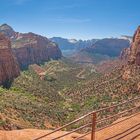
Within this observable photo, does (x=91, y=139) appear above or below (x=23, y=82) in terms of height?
above

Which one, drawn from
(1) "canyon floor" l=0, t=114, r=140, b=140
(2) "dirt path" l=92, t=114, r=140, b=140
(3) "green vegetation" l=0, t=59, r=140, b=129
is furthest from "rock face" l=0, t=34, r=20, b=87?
(1) "canyon floor" l=0, t=114, r=140, b=140

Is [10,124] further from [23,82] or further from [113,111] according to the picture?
[23,82]

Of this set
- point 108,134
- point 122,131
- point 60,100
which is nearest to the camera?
point 108,134

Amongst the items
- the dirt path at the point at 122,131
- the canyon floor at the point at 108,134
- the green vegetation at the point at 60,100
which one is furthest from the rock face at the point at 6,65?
the canyon floor at the point at 108,134

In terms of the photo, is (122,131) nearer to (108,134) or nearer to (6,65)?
(108,134)

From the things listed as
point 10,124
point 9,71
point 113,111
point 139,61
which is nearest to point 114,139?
point 10,124

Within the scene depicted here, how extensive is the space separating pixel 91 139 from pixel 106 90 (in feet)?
347

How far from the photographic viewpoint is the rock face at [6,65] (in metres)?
156

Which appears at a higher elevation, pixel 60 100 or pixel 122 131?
pixel 122 131

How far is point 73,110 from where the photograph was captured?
12131 centimetres

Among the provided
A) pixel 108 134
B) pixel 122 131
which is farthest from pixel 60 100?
pixel 108 134

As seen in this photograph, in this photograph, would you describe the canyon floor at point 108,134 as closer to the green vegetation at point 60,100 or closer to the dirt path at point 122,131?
the dirt path at point 122,131

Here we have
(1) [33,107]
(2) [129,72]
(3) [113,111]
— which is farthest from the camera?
(2) [129,72]

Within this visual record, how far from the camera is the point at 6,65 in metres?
163
